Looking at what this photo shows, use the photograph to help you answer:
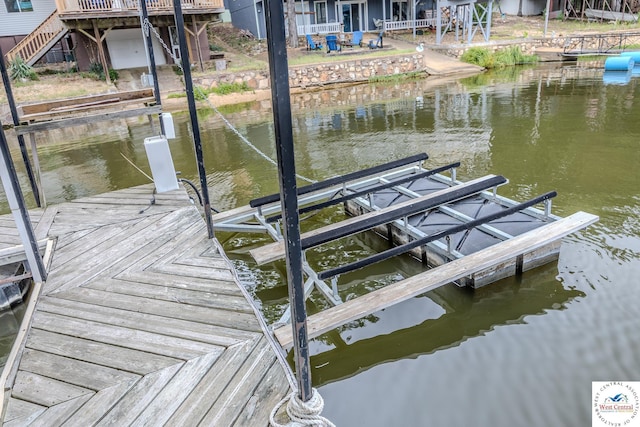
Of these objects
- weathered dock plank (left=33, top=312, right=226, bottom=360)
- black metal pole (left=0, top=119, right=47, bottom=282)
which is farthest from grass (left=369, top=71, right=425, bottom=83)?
weathered dock plank (left=33, top=312, right=226, bottom=360)

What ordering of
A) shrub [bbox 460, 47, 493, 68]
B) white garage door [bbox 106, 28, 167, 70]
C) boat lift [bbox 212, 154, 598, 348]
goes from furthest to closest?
shrub [bbox 460, 47, 493, 68]
white garage door [bbox 106, 28, 167, 70]
boat lift [bbox 212, 154, 598, 348]

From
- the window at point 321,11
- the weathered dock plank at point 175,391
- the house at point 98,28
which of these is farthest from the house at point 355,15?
the weathered dock plank at point 175,391

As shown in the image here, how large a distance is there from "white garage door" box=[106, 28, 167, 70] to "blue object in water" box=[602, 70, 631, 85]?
1693cm

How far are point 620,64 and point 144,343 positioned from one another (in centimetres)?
1882

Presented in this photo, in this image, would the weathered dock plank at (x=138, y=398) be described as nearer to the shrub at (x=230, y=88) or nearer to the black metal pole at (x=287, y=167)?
the black metal pole at (x=287, y=167)

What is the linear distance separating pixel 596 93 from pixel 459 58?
9.14 metres

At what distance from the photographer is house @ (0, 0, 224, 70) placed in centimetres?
1659

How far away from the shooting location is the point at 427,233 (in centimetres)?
510

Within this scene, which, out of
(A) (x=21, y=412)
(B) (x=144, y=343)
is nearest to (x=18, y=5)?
(B) (x=144, y=343)

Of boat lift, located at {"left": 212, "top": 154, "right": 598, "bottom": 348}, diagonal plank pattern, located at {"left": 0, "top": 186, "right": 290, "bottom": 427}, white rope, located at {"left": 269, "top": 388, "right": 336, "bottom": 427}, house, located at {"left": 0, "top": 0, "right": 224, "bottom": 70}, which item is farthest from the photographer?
house, located at {"left": 0, "top": 0, "right": 224, "bottom": 70}

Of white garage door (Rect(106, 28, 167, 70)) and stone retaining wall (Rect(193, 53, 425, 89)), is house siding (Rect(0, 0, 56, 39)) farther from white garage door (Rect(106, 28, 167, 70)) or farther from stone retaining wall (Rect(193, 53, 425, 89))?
stone retaining wall (Rect(193, 53, 425, 89))

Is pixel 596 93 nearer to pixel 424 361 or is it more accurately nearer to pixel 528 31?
pixel 424 361

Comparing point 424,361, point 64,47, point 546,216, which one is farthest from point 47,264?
point 64,47

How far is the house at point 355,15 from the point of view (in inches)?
958
